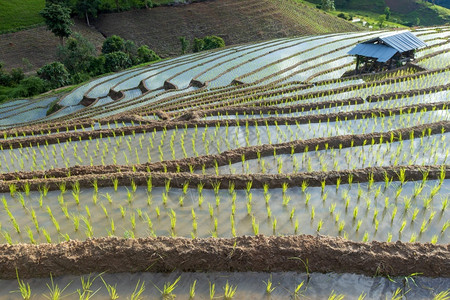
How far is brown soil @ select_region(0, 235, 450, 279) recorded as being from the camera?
2908 mm

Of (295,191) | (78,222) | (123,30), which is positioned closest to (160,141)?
(78,222)

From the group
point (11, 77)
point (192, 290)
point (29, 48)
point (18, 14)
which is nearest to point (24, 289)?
point (192, 290)

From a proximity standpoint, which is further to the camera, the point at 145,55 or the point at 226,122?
the point at 145,55

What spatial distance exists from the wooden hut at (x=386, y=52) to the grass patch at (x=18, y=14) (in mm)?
36363

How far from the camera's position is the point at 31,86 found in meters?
22.5

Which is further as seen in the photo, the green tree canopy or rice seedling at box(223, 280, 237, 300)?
the green tree canopy

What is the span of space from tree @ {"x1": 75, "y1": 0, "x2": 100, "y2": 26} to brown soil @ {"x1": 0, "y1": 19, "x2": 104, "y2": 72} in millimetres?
4645

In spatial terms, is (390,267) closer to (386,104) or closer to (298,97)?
(386,104)

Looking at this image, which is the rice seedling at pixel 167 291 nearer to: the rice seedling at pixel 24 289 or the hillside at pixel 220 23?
the rice seedling at pixel 24 289

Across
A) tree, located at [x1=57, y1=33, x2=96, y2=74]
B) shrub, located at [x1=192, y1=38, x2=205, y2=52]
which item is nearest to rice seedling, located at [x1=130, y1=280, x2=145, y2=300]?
tree, located at [x1=57, y1=33, x2=96, y2=74]

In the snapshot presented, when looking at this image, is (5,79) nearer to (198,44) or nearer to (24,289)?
(198,44)

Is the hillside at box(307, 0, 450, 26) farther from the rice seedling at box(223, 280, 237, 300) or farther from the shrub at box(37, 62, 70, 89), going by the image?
the rice seedling at box(223, 280, 237, 300)

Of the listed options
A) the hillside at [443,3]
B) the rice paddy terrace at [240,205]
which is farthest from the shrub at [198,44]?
the hillside at [443,3]

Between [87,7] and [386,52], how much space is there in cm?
3546
